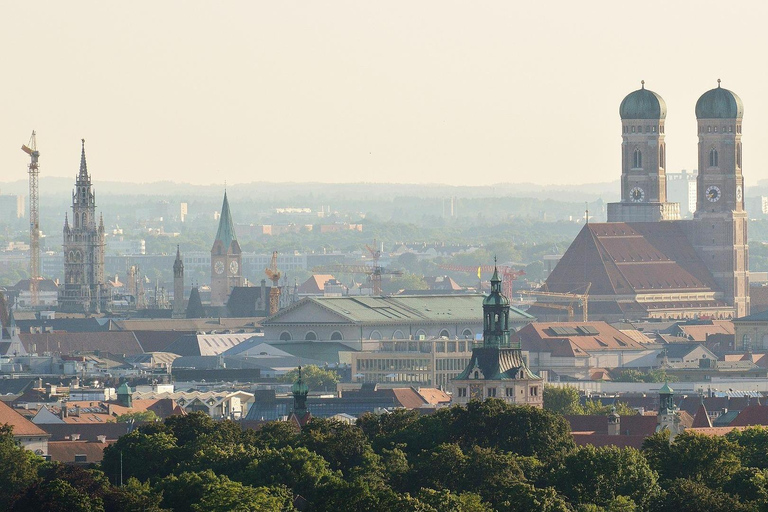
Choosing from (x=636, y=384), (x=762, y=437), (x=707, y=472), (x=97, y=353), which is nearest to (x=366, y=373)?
(x=636, y=384)

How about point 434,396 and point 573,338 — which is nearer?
point 434,396

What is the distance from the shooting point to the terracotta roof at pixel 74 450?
102 metres

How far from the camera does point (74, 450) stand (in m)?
104

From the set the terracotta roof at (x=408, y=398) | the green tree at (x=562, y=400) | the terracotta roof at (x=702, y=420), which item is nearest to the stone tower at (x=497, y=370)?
the terracotta roof at (x=702, y=420)

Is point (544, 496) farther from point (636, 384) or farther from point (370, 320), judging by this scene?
point (370, 320)

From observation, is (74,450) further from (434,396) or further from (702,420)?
(434,396)

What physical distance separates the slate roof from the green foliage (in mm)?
20100

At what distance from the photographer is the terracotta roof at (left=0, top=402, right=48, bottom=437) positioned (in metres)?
105

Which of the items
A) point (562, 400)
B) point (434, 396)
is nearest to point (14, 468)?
point (562, 400)

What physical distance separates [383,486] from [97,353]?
333 ft

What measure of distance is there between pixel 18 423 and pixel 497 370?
46.0 ft

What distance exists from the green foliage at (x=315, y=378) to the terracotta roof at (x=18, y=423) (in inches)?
1587

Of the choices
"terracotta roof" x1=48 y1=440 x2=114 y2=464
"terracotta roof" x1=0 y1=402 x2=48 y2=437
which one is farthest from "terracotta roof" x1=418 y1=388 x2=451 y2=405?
"terracotta roof" x1=48 y1=440 x2=114 y2=464

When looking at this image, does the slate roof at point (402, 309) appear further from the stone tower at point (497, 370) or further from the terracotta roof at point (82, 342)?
the stone tower at point (497, 370)
